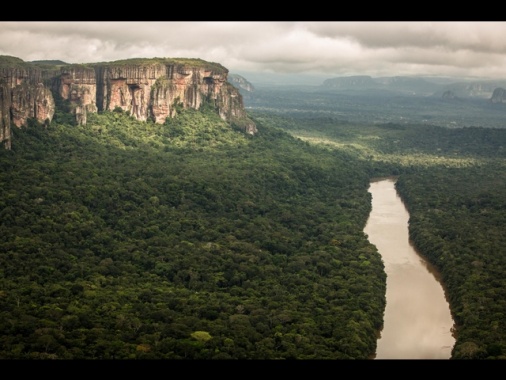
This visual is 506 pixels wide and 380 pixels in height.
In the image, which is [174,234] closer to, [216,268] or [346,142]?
[216,268]

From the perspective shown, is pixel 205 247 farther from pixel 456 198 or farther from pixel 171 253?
pixel 456 198

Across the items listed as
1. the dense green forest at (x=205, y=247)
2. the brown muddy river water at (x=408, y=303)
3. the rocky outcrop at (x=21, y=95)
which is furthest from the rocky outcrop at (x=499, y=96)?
the rocky outcrop at (x=21, y=95)

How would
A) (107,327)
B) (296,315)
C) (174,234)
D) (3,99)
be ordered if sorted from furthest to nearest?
(3,99), (174,234), (296,315), (107,327)

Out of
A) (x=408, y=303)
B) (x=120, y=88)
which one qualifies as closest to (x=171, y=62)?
(x=120, y=88)

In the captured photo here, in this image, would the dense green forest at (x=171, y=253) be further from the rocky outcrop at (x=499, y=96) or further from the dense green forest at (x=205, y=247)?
the rocky outcrop at (x=499, y=96)

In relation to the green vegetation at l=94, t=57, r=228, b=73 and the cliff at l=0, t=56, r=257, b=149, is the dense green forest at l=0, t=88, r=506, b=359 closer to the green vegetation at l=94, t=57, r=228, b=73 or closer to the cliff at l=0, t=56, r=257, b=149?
the cliff at l=0, t=56, r=257, b=149

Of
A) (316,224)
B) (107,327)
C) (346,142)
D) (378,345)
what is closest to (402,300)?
(378,345)
